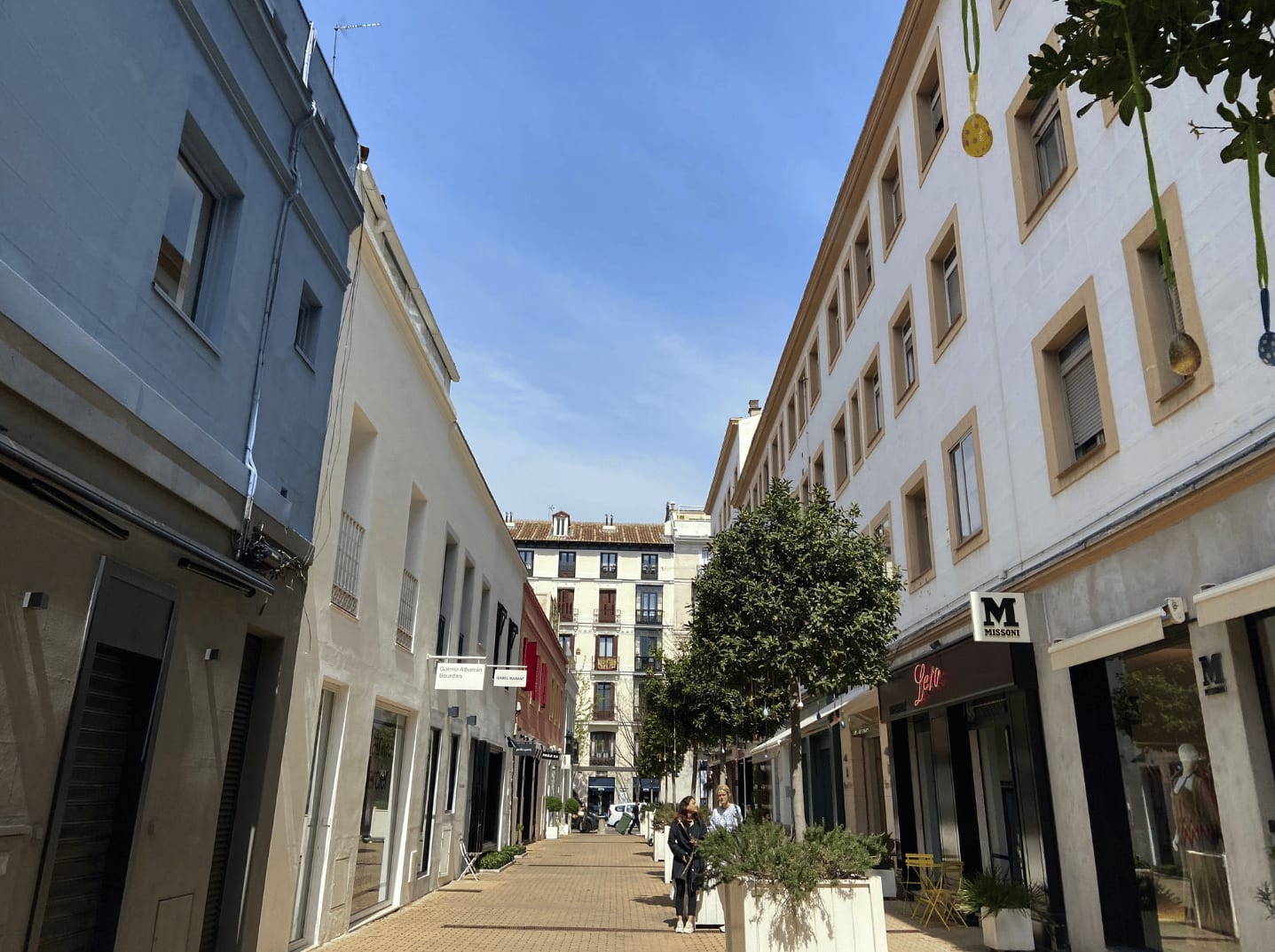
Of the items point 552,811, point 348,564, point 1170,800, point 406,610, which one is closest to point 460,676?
point 406,610

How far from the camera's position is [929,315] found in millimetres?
14844

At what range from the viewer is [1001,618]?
10805mm

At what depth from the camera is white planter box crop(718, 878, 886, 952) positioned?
26.2 feet

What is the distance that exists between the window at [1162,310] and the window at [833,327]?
12.3 m

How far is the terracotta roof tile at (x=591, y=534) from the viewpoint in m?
64.9

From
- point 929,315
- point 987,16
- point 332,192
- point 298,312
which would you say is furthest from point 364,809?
point 987,16

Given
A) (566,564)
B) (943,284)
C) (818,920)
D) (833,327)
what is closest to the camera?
(818,920)

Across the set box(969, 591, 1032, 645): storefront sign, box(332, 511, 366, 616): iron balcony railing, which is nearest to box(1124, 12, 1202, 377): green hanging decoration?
box(969, 591, 1032, 645): storefront sign

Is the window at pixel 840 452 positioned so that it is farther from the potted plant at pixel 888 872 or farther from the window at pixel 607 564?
the window at pixel 607 564

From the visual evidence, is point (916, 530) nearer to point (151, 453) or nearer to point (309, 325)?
point (309, 325)

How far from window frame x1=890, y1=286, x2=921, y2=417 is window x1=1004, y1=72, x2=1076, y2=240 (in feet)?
13.4

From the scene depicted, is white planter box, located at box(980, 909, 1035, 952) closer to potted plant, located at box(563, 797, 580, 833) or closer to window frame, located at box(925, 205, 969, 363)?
window frame, located at box(925, 205, 969, 363)

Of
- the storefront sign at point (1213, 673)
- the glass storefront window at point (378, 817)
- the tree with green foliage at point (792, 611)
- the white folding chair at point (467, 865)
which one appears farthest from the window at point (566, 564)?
the storefront sign at point (1213, 673)

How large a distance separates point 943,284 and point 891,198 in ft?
12.8
